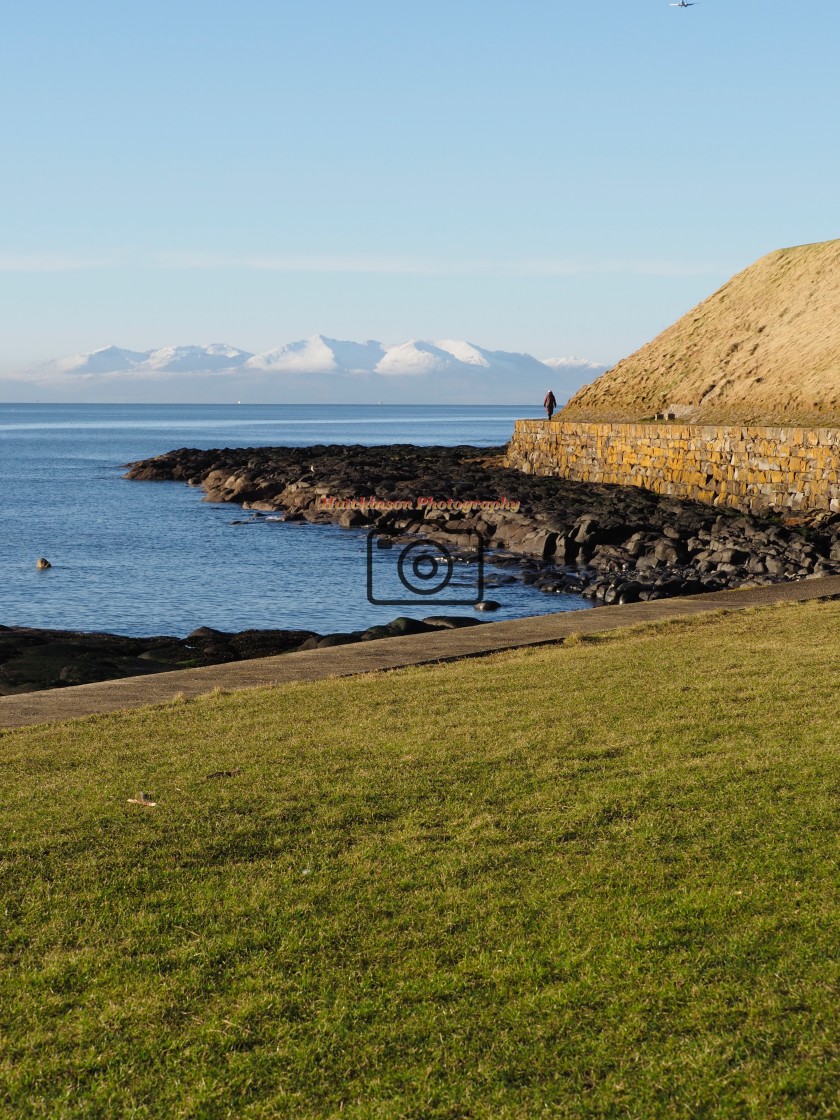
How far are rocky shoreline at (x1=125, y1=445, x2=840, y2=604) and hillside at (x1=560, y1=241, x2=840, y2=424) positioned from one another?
5342 mm

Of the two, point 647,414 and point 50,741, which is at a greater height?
point 647,414

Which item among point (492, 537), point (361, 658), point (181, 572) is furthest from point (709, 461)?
point (361, 658)

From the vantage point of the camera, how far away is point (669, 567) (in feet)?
93.1

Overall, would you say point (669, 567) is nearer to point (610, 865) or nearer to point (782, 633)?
point (782, 633)

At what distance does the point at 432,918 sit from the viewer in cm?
528

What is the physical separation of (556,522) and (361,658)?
865 inches

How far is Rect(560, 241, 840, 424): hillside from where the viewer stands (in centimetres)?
4275

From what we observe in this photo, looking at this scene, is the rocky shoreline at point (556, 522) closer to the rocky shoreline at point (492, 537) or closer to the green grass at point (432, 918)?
the rocky shoreline at point (492, 537)

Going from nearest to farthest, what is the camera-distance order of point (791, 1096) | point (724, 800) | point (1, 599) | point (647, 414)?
point (791, 1096)
point (724, 800)
point (1, 599)
point (647, 414)

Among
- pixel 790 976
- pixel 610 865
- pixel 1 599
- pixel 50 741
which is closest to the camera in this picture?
pixel 790 976

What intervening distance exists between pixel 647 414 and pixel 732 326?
22.9 ft

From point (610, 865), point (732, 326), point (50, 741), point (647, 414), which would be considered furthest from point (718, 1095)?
point (732, 326)

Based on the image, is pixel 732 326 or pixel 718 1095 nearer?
pixel 718 1095

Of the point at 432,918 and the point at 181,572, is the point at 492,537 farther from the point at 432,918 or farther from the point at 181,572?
the point at 432,918
